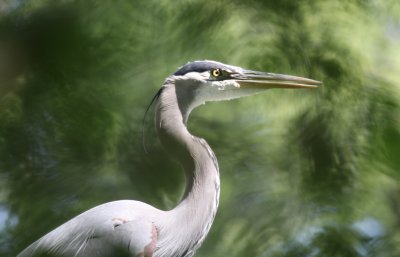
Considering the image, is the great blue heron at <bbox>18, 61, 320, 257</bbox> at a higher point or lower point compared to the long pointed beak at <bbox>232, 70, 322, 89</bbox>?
lower

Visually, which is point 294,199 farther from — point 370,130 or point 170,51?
point 170,51

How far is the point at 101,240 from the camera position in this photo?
273cm

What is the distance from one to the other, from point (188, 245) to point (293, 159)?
25.1 inches

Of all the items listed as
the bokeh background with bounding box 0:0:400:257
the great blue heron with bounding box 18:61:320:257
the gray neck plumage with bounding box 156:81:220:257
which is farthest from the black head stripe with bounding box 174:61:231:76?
the bokeh background with bounding box 0:0:400:257

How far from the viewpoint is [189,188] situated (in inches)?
111

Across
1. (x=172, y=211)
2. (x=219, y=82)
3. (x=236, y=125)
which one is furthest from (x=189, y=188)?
(x=236, y=125)

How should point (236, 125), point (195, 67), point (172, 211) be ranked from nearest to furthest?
point (172, 211)
point (195, 67)
point (236, 125)

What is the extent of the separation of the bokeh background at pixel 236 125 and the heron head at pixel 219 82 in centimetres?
28

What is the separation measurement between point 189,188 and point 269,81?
0.47 meters

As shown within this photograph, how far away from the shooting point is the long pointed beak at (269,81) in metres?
2.98

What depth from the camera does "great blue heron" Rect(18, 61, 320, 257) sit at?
107 inches

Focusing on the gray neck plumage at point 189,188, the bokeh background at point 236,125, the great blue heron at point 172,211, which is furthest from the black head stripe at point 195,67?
the bokeh background at point 236,125

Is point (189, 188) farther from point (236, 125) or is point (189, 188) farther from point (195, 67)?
point (236, 125)

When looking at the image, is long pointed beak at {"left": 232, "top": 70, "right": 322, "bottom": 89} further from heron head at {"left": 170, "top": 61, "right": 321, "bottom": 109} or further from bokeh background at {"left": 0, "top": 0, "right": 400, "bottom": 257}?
bokeh background at {"left": 0, "top": 0, "right": 400, "bottom": 257}
